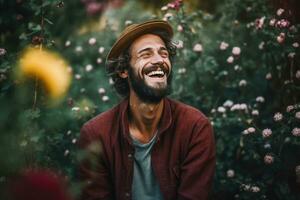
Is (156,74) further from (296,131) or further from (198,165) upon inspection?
(296,131)

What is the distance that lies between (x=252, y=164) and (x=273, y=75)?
802 mm

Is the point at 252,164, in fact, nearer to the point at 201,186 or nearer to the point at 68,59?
the point at 201,186

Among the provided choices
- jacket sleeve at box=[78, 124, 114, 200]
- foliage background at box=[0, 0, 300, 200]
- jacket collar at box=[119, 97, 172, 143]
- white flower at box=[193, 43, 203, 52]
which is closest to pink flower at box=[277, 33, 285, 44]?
foliage background at box=[0, 0, 300, 200]

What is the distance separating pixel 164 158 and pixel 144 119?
1.06 ft

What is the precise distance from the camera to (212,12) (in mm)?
6715

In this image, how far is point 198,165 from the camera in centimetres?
328

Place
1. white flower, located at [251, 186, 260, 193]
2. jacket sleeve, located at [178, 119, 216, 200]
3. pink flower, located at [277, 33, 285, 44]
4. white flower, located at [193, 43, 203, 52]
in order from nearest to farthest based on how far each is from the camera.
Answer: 1. jacket sleeve, located at [178, 119, 216, 200]
2. white flower, located at [251, 186, 260, 193]
3. pink flower, located at [277, 33, 285, 44]
4. white flower, located at [193, 43, 203, 52]

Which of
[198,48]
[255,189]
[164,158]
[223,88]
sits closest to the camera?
[164,158]

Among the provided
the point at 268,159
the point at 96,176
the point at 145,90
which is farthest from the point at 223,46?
the point at 96,176

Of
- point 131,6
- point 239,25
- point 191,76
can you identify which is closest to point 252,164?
point 191,76

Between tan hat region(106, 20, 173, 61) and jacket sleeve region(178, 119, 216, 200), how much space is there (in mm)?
719

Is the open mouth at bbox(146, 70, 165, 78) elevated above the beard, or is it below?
above

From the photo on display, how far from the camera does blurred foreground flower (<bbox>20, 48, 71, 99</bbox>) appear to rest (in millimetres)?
2916

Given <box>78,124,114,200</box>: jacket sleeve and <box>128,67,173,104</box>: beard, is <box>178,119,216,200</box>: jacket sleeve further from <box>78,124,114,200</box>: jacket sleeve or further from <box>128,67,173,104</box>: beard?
<box>78,124,114,200</box>: jacket sleeve
